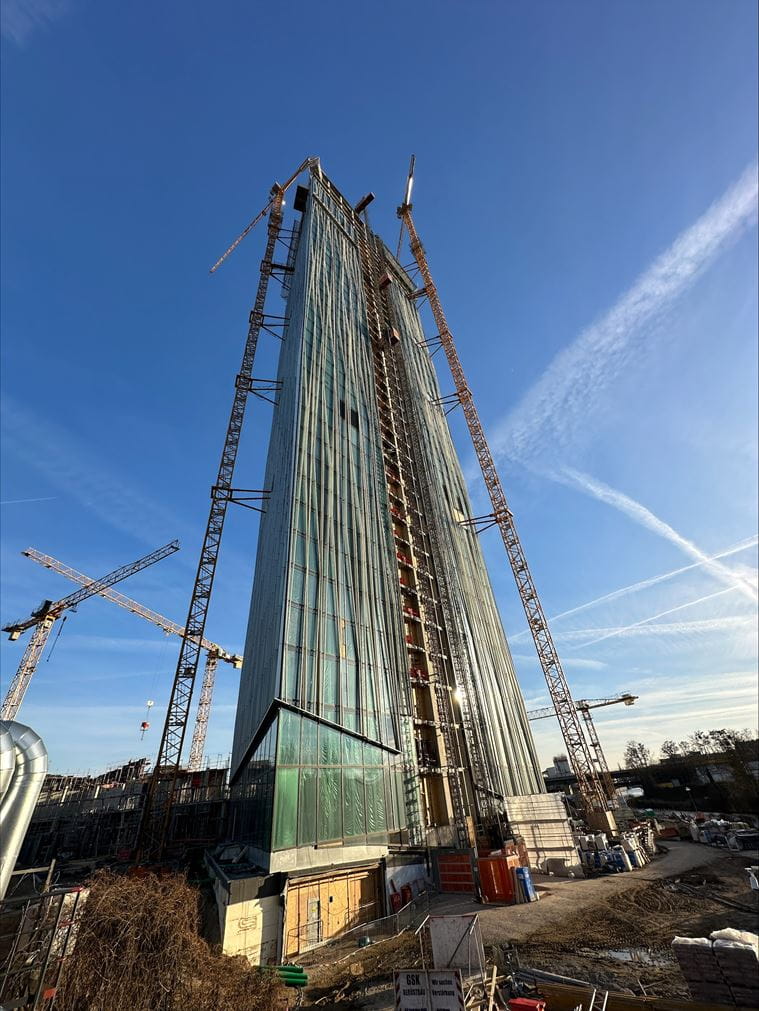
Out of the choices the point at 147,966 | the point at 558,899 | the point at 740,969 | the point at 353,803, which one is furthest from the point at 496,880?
the point at 147,966

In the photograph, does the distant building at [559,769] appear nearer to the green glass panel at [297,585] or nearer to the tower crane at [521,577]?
the tower crane at [521,577]

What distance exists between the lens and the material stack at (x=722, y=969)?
9484 mm

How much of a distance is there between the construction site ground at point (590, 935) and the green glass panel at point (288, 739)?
270 inches

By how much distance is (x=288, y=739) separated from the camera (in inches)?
818

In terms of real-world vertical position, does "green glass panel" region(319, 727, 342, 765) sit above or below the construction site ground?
above

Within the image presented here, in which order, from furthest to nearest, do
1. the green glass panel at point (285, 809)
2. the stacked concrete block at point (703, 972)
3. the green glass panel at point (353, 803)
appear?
the green glass panel at point (353, 803)
the green glass panel at point (285, 809)
the stacked concrete block at point (703, 972)

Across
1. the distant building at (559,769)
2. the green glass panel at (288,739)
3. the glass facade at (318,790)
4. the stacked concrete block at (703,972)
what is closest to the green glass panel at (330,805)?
the glass facade at (318,790)

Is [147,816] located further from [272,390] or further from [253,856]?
[272,390]

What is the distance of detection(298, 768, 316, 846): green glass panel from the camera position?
19297 mm

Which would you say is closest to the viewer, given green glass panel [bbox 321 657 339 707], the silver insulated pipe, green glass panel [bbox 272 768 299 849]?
the silver insulated pipe

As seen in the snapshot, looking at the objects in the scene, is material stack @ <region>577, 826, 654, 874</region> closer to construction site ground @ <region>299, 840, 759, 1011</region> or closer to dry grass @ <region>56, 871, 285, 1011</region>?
construction site ground @ <region>299, 840, 759, 1011</region>

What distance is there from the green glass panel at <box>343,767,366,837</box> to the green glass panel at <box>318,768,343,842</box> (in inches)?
14.5

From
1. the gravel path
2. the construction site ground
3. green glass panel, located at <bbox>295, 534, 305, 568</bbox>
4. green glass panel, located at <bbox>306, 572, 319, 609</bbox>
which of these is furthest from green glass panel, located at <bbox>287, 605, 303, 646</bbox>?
the gravel path

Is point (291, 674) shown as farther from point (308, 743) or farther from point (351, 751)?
point (351, 751)
